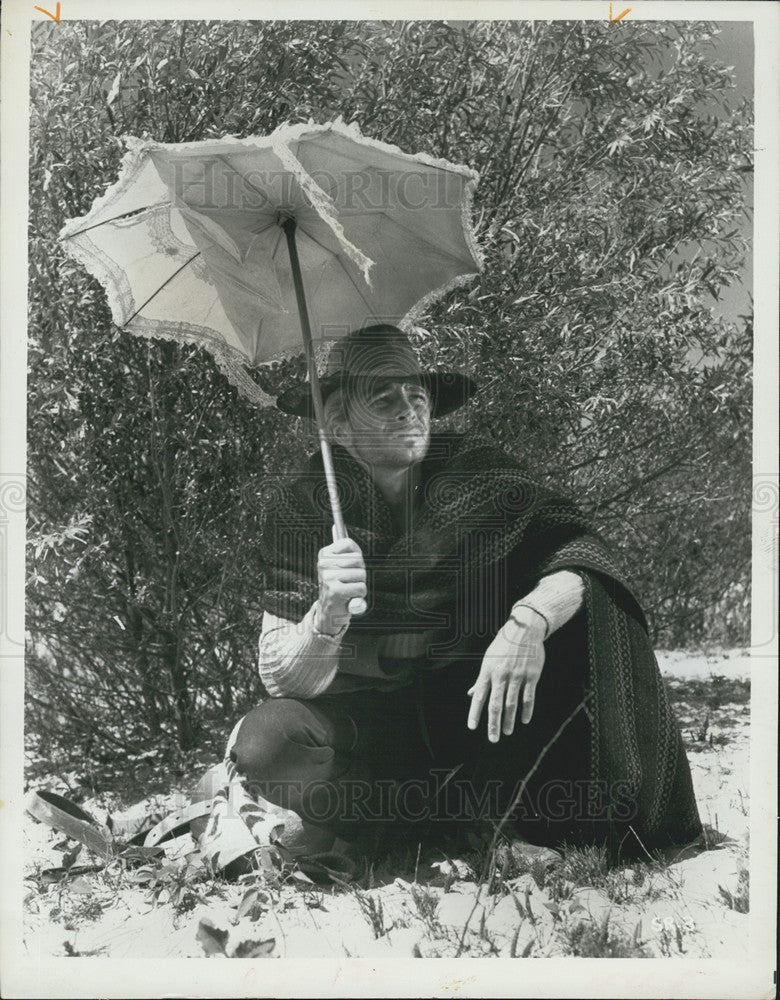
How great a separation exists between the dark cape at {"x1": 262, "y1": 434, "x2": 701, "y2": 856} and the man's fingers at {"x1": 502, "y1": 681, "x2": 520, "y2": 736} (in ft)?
0.23

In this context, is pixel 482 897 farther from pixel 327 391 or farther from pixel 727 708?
pixel 327 391

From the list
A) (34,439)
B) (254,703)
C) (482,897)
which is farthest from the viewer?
(254,703)

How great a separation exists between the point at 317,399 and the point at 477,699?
1.18 metres

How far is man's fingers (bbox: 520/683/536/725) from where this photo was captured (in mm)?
3584

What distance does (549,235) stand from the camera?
411cm

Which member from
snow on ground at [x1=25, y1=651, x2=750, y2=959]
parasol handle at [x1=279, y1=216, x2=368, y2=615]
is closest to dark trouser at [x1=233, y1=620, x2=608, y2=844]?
snow on ground at [x1=25, y1=651, x2=750, y2=959]

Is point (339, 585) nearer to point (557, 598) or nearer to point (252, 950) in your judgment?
point (557, 598)

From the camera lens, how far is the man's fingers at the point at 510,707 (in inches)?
142

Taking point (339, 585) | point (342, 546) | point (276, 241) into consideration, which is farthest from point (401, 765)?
point (276, 241)

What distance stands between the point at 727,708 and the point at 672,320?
1.51m

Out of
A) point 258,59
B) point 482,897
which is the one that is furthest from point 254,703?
point 258,59

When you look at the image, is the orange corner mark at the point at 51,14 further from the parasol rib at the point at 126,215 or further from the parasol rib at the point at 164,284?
the parasol rib at the point at 164,284

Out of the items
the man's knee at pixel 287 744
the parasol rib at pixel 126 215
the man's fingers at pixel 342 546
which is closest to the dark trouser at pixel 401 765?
the man's knee at pixel 287 744

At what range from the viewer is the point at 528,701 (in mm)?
3590
